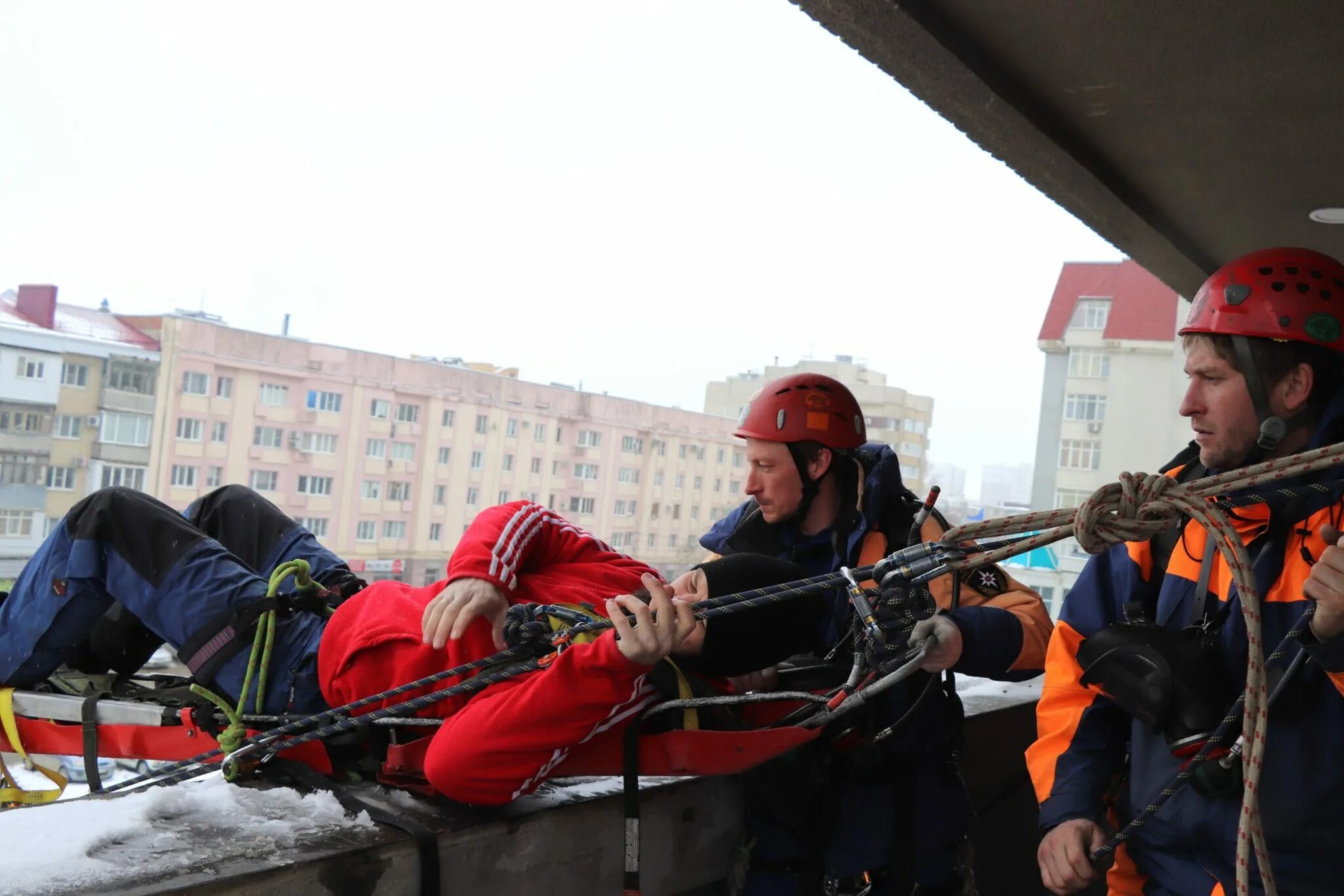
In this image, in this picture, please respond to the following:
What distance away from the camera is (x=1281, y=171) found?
322 cm

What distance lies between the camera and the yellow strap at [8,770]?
2156 mm

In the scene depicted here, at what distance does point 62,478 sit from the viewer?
1184 centimetres

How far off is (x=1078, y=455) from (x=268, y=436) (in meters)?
16.5

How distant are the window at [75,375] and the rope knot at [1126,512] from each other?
1113 centimetres

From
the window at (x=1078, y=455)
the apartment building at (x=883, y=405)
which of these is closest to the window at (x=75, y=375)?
the apartment building at (x=883, y=405)

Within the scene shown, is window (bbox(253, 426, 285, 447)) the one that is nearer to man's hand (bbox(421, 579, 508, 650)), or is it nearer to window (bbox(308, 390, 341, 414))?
window (bbox(308, 390, 341, 414))

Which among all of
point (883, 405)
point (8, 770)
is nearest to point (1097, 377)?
point (883, 405)

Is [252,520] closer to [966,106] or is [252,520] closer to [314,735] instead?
[314,735]

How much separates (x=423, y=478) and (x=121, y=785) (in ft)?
40.7

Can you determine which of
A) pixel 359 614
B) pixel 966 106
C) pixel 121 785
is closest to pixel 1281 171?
pixel 966 106

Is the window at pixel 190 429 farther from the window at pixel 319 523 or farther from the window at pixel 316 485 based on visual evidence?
the window at pixel 319 523

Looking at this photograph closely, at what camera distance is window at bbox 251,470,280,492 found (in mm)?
14449

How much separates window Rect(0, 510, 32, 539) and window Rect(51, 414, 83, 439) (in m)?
1.33

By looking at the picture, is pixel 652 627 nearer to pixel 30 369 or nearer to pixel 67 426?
pixel 30 369
